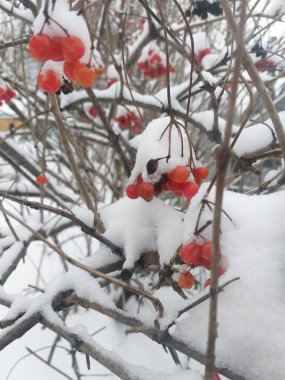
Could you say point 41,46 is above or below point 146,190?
above

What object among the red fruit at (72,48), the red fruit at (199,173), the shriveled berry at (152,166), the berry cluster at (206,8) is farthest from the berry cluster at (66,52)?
the berry cluster at (206,8)

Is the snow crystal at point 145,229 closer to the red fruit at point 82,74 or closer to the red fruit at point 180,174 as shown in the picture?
the red fruit at point 180,174

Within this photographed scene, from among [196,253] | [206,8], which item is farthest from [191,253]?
[206,8]

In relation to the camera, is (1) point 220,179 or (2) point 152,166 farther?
(2) point 152,166

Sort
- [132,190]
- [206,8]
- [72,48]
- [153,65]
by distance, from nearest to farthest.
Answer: [72,48], [132,190], [206,8], [153,65]

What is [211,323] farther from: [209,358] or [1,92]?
[1,92]

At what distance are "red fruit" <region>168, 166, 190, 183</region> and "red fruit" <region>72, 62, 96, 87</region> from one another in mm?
258

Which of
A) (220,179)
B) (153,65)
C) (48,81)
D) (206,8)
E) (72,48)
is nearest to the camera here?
(220,179)

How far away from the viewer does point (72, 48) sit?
0.64 m

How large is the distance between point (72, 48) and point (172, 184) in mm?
353

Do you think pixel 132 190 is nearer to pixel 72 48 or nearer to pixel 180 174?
pixel 180 174

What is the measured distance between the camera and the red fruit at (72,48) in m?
0.64

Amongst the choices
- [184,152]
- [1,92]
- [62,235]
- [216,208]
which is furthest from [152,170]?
[62,235]

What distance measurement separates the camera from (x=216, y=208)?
39 cm
